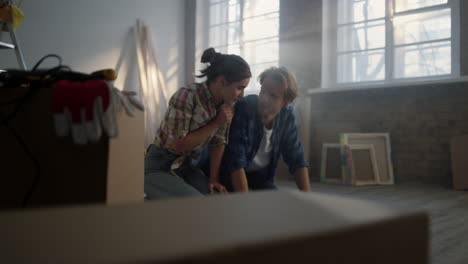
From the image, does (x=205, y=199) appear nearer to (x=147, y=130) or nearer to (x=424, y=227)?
(x=424, y=227)

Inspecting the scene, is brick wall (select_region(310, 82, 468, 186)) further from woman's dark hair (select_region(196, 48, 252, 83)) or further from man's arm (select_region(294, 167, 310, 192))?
woman's dark hair (select_region(196, 48, 252, 83))

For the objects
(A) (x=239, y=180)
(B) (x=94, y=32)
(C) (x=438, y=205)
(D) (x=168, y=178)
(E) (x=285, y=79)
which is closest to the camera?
(D) (x=168, y=178)

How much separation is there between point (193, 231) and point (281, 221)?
0.08m

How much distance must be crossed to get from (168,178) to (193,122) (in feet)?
0.81

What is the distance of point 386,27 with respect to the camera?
3963 mm

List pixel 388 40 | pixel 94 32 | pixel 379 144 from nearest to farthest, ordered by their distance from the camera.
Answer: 1. pixel 379 144
2. pixel 388 40
3. pixel 94 32

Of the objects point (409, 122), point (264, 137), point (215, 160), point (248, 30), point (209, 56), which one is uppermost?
point (248, 30)

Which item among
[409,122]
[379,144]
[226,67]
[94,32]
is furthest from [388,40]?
[94,32]

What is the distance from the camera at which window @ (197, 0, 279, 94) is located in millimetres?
5004

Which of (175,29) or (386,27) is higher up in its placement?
(175,29)

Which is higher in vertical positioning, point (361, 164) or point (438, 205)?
point (361, 164)

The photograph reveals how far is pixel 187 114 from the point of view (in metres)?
1.52

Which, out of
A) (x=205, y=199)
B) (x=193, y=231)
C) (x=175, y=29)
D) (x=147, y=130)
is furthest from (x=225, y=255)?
(x=175, y=29)

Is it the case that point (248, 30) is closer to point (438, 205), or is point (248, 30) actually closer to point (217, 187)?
point (438, 205)
